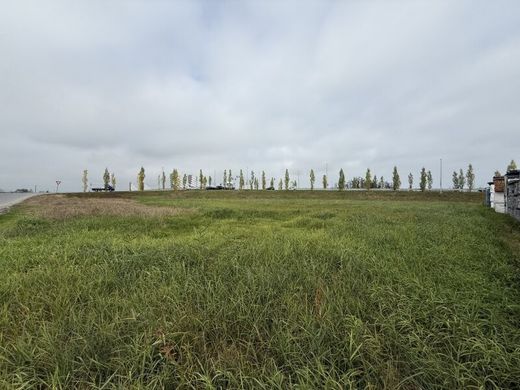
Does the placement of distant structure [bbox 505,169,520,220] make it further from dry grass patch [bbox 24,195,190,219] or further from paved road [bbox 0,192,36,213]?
paved road [bbox 0,192,36,213]

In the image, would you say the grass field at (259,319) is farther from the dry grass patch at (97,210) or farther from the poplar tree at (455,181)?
the poplar tree at (455,181)

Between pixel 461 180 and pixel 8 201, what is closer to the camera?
pixel 8 201

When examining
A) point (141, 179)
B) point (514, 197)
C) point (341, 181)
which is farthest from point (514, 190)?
point (141, 179)

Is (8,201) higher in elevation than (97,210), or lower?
higher

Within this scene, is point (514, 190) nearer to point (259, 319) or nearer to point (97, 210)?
point (259, 319)

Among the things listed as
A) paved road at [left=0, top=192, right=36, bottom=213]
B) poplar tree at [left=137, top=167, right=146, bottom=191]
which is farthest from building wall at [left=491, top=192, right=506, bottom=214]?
→ poplar tree at [left=137, top=167, right=146, bottom=191]

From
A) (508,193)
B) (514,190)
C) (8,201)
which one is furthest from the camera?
(8,201)

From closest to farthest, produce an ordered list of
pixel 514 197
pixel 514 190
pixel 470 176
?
pixel 514 197 → pixel 514 190 → pixel 470 176

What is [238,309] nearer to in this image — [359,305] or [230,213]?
[359,305]

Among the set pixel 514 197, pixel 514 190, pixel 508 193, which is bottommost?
pixel 514 197

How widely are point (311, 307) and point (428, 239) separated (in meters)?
6.74

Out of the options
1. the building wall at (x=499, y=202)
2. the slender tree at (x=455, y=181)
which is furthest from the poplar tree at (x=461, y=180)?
the building wall at (x=499, y=202)

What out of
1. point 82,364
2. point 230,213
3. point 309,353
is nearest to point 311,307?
point 309,353

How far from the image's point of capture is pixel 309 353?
3.26 meters
